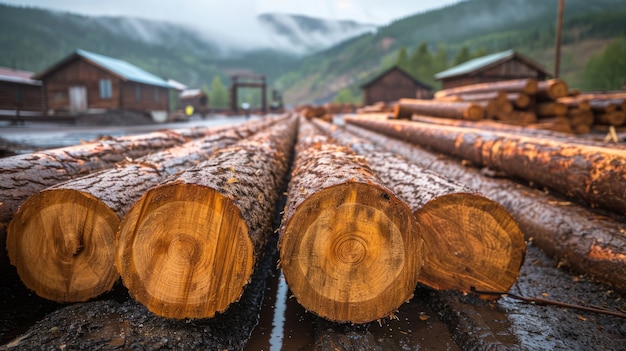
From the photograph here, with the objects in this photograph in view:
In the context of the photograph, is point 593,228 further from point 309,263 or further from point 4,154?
point 4,154

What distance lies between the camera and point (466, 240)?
2.38 metres

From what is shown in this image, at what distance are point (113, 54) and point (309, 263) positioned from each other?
15141 cm

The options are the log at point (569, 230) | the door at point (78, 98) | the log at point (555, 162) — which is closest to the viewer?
the log at point (569, 230)

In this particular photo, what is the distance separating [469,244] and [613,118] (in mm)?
8893

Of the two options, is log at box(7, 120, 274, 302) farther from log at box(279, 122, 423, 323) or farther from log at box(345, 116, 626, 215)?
log at box(345, 116, 626, 215)

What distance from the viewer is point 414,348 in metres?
2.05

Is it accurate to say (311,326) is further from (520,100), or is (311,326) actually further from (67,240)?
(520,100)

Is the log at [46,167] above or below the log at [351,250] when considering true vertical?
above

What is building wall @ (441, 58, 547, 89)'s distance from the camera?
24.9 meters

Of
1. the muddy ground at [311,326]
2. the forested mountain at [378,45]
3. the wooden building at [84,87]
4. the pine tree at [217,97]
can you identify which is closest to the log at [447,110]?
the muddy ground at [311,326]

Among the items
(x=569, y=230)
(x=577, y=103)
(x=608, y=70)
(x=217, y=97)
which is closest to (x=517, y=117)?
(x=577, y=103)

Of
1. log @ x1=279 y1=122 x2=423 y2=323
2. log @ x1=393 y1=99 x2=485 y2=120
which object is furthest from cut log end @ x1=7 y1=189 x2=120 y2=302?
log @ x1=393 y1=99 x2=485 y2=120

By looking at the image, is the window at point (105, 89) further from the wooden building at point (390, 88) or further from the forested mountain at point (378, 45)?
the forested mountain at point (378, 45)

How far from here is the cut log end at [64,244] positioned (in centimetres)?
214
